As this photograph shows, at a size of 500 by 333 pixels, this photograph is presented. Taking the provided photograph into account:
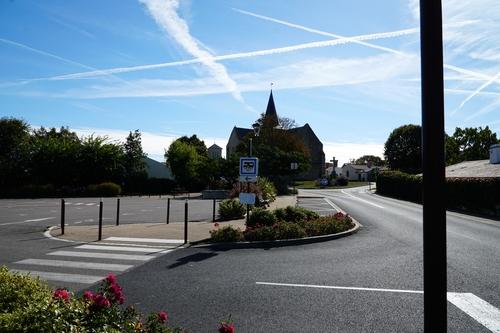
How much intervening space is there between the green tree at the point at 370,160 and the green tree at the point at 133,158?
349ft

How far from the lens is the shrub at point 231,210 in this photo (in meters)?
19.5

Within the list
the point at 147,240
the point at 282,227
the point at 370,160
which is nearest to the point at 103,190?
the point at 147,240

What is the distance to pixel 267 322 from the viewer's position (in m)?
5.52

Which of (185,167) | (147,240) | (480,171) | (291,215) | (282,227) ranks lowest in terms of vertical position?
(147,240)

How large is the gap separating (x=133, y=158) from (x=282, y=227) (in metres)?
40.8

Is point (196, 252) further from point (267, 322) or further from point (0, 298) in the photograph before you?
point (0, 298)

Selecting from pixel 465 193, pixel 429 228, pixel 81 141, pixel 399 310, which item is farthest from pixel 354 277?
pixel 81 141

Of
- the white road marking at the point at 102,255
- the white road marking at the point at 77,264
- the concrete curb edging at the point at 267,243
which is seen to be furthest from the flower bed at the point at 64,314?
the concrete curb edging at the point at 267,243

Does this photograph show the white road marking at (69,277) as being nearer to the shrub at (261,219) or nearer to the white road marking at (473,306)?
the white road marking at (473,306)

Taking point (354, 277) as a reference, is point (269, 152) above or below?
above

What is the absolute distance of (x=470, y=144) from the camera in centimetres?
7488

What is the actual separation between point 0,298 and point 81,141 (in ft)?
153

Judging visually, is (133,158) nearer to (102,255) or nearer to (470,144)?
(102,255)

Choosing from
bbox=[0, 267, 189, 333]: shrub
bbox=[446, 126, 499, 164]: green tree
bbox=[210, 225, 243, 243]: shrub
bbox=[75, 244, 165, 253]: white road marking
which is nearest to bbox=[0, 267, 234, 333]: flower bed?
bbox=[0, 267, 189, 333]: shrub
